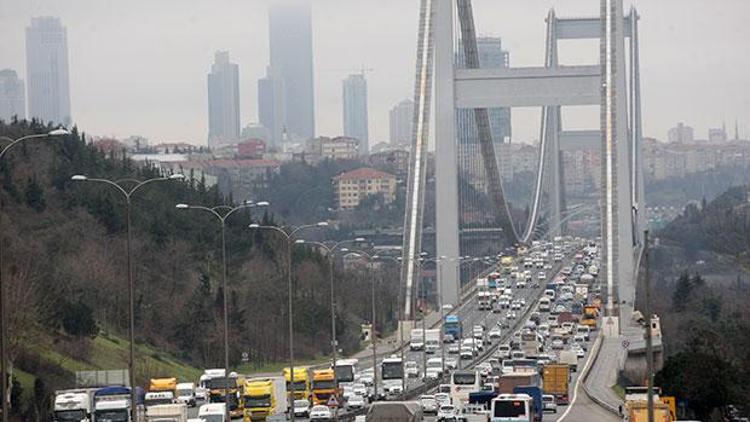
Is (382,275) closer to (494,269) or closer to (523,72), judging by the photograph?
(494,269)

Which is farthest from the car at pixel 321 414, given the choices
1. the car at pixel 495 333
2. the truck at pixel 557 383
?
the car at pixel 495 333

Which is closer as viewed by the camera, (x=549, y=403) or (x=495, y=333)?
(x=549, y=403)

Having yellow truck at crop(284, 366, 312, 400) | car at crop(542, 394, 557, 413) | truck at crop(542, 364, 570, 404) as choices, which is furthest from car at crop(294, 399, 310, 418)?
truck at crop(542, 364, 570, 404)

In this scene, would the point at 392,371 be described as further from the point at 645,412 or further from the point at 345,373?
the point at 645,412

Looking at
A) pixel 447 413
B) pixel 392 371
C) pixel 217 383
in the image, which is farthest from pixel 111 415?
pixel 392 371

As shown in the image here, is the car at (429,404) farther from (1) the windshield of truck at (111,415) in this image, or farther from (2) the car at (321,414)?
(1) the windshield of truck at (111,415)

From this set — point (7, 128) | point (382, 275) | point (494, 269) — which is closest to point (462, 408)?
point (7, 128)

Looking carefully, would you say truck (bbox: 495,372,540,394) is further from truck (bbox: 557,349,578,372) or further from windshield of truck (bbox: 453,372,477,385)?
truck (bbox: 557,349,578,372)
